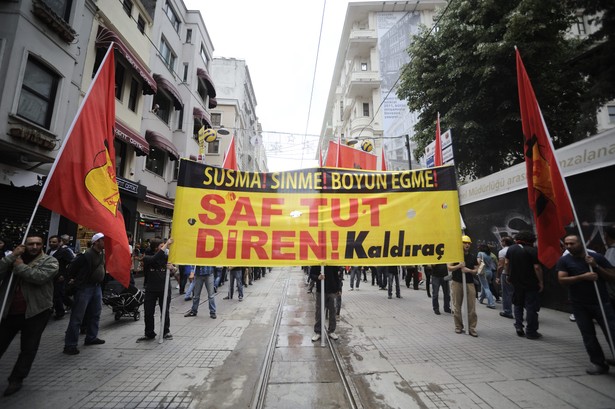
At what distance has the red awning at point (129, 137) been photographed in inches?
479

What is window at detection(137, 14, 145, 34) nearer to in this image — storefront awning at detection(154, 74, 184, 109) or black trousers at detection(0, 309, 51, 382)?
storefront awning at detection(154, 74, 184, 109)

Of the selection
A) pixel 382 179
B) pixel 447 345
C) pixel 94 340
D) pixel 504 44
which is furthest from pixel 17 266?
pixel 504 44

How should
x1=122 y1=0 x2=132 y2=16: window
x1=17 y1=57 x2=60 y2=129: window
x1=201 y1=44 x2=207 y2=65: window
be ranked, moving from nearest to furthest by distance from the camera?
x1=17 y1=57 x2=60 y2=129: window → x1=122 y1=0 x2=132 y2=16: window → x1=201 y1=44 x2=207 y2=65: window

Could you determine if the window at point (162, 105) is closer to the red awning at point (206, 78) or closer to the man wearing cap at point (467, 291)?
the red awning at point (206, 78)

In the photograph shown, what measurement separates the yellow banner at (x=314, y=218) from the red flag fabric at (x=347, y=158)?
5.42 metres

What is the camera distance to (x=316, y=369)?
14.7 ft

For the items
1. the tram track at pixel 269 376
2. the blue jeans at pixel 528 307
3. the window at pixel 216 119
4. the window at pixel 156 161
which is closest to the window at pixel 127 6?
the window at pixel 156 161

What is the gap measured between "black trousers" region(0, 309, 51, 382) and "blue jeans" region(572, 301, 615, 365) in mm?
7778

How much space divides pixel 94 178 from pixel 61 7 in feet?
34.1

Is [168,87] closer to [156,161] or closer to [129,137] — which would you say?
[156,161]

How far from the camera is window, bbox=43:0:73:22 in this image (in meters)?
9.67

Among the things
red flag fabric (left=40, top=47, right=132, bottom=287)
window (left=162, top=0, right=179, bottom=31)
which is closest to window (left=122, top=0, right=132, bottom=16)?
window (left=162, top=0, right=179, bottom=31)

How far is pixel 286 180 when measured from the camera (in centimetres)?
571

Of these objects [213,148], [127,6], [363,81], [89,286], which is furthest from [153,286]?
[363,81]
